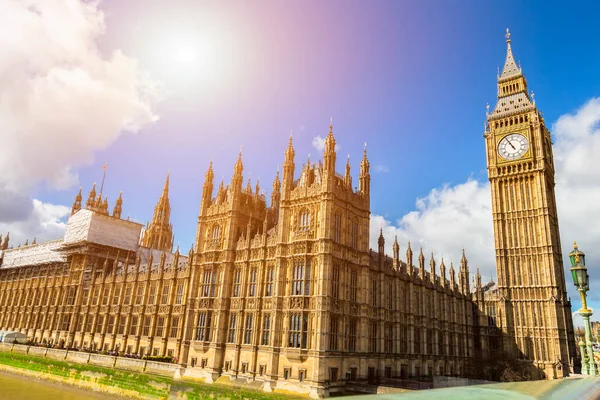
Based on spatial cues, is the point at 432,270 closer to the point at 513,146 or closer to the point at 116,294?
the point at 513,146

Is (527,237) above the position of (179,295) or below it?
above

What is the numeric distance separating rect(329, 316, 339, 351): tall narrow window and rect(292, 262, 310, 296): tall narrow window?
3.65 meters

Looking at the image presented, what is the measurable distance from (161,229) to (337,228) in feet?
280

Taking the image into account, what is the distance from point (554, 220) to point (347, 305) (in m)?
56.0

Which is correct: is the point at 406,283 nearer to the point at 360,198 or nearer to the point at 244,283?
the point at 360,198

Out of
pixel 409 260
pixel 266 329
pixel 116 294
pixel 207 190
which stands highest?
pixel 207 190

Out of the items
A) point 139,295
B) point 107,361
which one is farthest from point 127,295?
point 107,361

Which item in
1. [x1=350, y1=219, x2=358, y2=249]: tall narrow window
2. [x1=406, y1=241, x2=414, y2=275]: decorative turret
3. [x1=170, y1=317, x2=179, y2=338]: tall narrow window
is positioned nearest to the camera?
[x1=350, y1=219, x2=358, y2=249]: tall narrow window

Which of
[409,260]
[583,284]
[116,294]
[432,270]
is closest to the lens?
[583,284]

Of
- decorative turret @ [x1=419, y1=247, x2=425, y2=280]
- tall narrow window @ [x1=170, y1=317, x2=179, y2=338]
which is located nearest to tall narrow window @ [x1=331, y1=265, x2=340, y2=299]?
decorative turret @ [x1=419, y1=247, x2=425, y2=280]

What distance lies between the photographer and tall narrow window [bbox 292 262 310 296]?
43.7 meters

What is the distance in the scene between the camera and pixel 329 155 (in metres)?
47.2

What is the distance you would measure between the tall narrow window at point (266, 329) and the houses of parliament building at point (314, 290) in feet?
0.49

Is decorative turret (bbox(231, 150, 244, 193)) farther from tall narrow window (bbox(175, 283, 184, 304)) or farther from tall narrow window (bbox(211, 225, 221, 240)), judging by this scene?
tall narrow window (bbox(175, 283, 184, 304))
